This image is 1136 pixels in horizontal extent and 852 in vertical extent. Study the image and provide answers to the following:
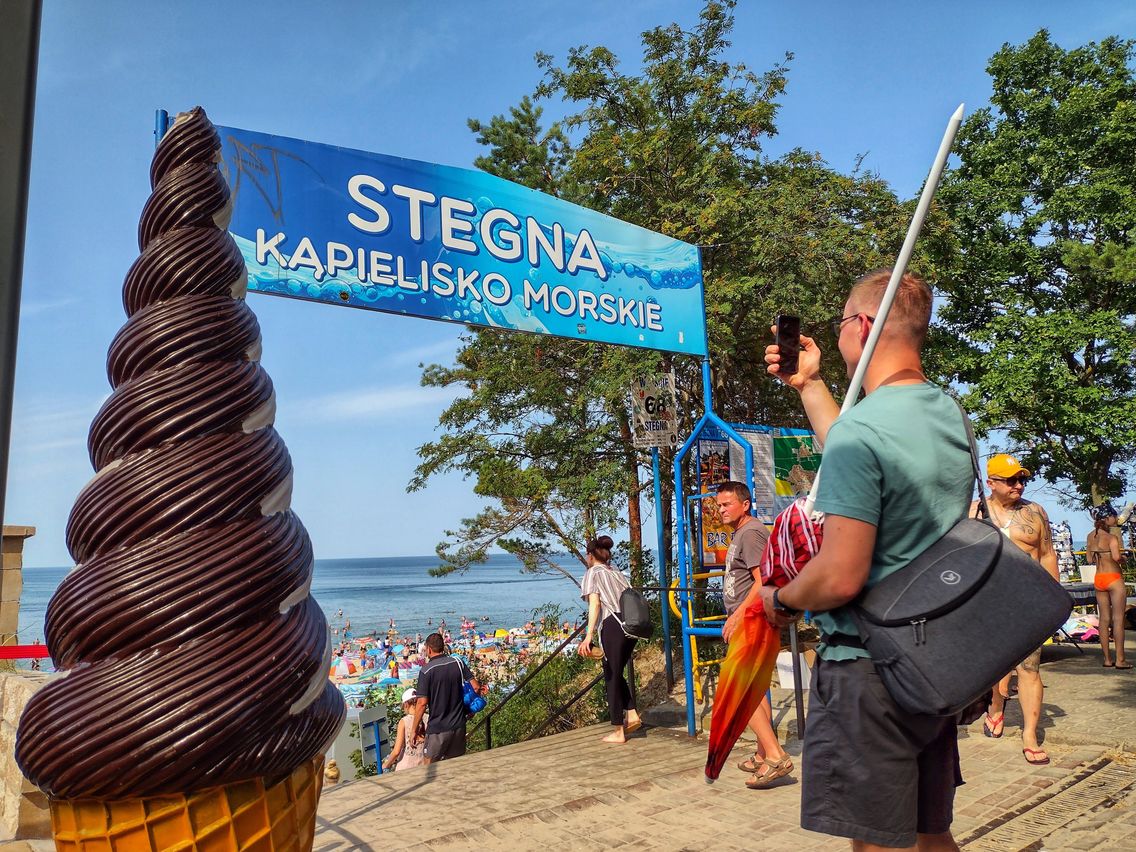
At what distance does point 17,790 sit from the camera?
202 inches

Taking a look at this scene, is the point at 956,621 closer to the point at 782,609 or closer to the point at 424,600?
the point at 782,609

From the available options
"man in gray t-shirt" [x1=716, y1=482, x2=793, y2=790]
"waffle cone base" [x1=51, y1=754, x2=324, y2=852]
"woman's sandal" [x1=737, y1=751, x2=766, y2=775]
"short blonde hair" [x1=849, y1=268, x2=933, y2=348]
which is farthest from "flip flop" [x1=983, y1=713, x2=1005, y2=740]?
"waffle cone base" [x1=51, y1=754, x2=324, y2=852]

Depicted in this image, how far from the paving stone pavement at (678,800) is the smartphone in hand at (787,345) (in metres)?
3.16

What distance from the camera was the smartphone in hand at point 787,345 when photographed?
276 cm

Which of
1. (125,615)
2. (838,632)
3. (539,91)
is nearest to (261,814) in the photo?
(125,615)

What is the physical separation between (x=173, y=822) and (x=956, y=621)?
74.4 inches

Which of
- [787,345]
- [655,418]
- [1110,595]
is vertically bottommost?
[1110,595]

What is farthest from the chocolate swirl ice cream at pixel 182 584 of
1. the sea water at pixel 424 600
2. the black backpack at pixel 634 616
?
the sea water at pixel 424 600

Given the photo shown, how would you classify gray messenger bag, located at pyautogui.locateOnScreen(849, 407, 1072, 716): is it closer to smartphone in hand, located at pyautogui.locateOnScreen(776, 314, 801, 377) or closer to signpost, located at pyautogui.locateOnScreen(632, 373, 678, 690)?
smartphone in hand, located at pyautogui.locateOnScreen(776, 314, 801, 377)

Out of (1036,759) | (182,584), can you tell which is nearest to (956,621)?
(182,584)

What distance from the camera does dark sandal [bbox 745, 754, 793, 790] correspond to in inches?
229

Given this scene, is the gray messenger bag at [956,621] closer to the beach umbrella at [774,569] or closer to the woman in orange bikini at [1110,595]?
the beach umbrella at [774,569]

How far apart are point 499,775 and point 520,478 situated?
7815 mm

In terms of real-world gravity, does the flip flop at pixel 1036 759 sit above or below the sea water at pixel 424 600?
above
